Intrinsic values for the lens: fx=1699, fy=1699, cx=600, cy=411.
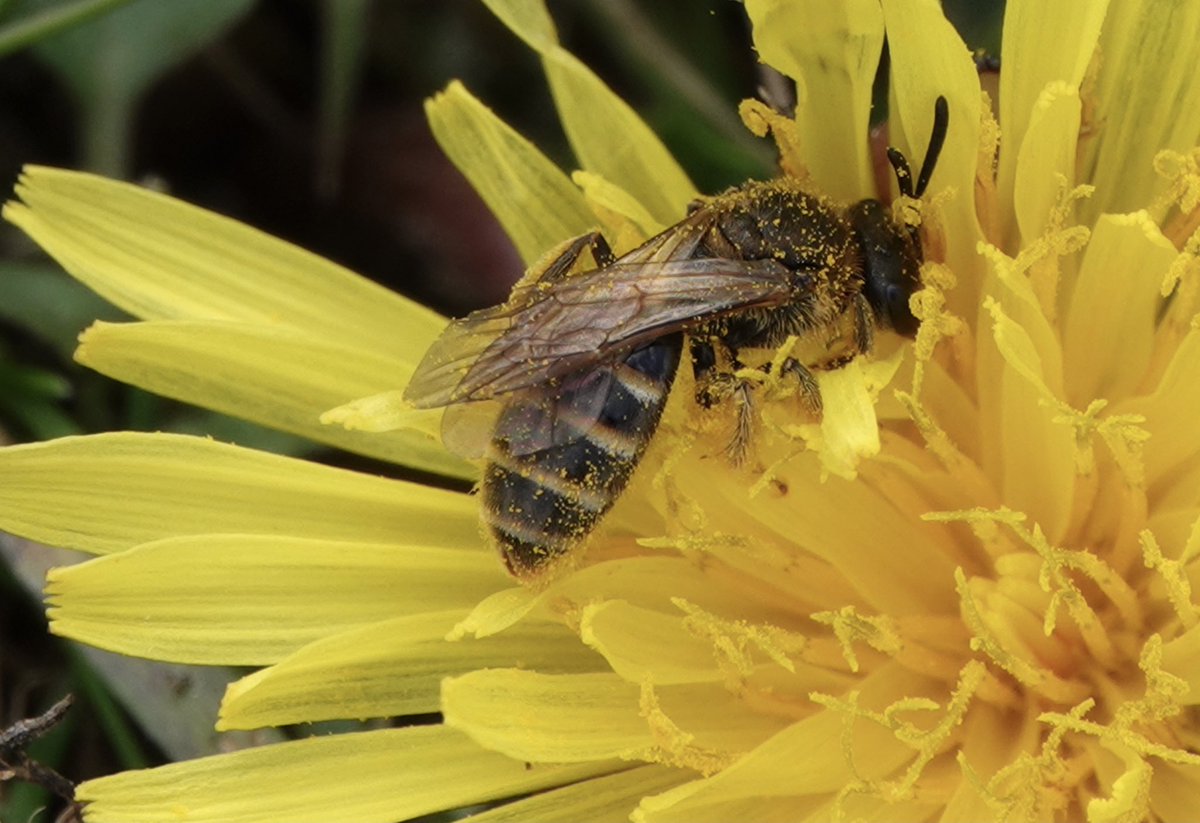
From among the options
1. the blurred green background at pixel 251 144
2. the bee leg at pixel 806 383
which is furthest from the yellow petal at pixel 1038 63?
the blurred green background at pixel 251 144

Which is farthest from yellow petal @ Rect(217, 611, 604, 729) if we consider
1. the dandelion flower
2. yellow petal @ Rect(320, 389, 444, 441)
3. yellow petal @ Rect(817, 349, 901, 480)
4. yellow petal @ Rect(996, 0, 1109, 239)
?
yellow petal @ Rect(996, 0, 1109, 239)

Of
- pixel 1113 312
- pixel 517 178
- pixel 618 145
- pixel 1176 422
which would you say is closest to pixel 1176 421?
pixel 1176 422

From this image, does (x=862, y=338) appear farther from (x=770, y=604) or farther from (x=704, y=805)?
(x=704, y=805)

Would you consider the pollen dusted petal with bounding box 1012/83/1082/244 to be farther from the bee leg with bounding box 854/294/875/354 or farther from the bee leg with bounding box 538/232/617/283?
the bee leg with bounding box 538/232/617/283

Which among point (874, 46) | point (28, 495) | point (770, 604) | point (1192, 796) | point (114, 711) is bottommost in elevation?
point (1192, 796)

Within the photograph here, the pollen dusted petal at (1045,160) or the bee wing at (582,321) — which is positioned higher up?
the pollen dusted petal at (1045,160)

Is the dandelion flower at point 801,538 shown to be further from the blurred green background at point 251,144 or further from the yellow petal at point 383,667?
the blurred green background at point 251,144

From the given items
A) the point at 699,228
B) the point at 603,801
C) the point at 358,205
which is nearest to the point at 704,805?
the point at 603,801
